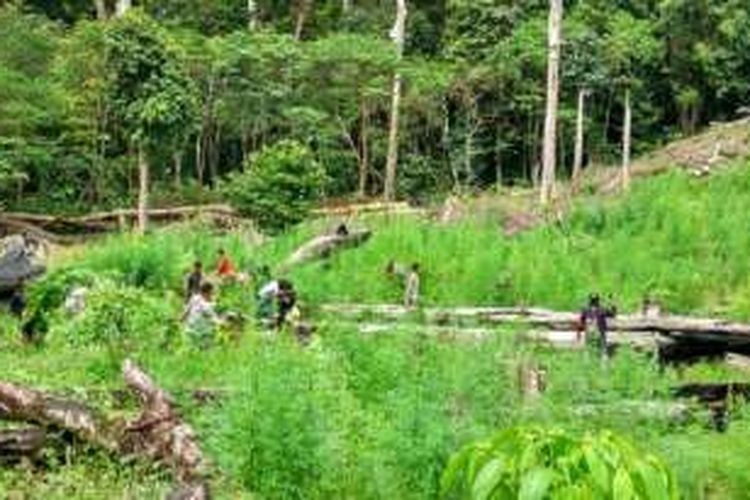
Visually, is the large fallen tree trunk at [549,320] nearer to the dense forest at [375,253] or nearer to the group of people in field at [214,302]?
the dense forest at [375,253]

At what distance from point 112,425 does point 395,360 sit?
2583mm

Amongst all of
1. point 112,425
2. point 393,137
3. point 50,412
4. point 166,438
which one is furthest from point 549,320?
point 393,137

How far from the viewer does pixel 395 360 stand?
11.7m

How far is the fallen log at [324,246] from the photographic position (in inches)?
958

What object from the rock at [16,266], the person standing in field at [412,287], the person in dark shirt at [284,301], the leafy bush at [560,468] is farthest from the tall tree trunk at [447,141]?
the leafy bush at [560,468]

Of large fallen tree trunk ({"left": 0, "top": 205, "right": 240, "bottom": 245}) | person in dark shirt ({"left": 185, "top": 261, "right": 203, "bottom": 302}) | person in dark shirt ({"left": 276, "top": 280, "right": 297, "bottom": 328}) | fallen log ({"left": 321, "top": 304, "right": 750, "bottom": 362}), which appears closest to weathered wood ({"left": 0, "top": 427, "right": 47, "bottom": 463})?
fallen log ({"left": 321, "top": 304, "right": 750, "bottom": 362})

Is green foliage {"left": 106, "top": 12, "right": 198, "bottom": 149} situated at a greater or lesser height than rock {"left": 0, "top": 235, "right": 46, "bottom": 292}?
greater

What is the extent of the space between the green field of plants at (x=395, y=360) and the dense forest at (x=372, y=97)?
29.4ft

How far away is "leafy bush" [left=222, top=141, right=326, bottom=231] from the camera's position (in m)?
32.2

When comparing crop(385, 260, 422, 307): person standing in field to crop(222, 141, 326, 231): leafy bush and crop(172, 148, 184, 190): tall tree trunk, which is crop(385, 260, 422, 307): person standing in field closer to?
crop(222, 141, 326, 231): leafy bush

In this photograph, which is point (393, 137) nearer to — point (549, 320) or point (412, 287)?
point (412, 287)

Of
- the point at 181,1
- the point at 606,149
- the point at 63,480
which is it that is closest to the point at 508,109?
the point at 606,149

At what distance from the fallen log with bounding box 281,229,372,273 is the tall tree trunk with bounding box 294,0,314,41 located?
2067 cm

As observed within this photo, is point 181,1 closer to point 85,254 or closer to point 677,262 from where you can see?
point 85,254
